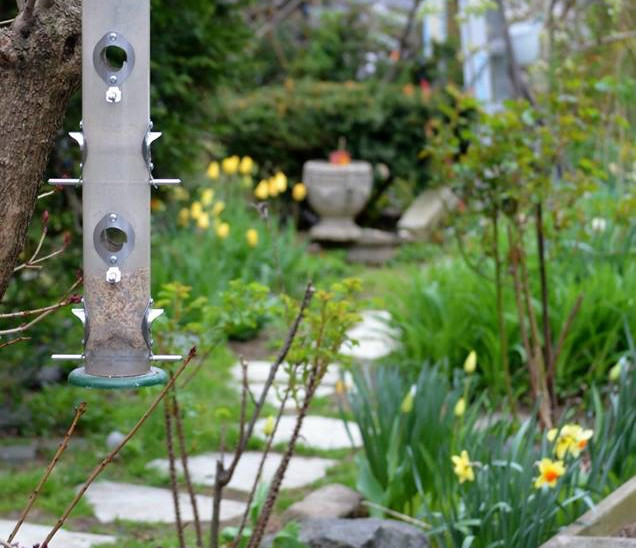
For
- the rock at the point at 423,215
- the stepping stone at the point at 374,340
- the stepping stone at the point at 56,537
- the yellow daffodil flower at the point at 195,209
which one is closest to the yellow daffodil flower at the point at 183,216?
the yellow daffodil flower at the point at 195,209

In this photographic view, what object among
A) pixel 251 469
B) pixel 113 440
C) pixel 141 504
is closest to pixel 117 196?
pixel 141 504

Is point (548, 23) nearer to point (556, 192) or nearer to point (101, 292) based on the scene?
point (556, 192)

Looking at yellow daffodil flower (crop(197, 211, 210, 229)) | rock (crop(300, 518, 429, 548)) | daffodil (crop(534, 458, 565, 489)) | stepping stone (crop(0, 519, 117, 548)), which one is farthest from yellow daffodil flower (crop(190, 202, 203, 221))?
daffodil (crop(534, 458, 565, 489))

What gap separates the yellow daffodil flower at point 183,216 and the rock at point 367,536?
4.42 metres

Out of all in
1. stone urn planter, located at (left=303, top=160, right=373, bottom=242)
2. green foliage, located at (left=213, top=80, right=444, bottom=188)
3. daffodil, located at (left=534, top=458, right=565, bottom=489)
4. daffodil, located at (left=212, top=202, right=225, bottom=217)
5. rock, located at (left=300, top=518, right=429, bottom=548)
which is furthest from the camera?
green foliage, located at (left=213, top=80, right=444, bottom=188)

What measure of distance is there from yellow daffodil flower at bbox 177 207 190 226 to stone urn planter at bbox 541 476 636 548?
4.98 metres

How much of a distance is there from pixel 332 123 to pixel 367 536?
8099 millimetres

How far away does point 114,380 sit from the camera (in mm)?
2426

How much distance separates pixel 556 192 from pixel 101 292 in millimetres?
2931

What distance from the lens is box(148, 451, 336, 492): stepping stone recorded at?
16.1 feet

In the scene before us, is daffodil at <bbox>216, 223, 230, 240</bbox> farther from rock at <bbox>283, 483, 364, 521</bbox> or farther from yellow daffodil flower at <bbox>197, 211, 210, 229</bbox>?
rock at <bbox>283, 483, 364, 521</bbox>

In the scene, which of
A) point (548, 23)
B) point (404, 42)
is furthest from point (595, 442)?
point (404, 42)

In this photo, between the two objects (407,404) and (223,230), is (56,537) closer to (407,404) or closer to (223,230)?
(407,404)

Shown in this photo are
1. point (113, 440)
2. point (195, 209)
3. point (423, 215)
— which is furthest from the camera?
point (423, 215)
